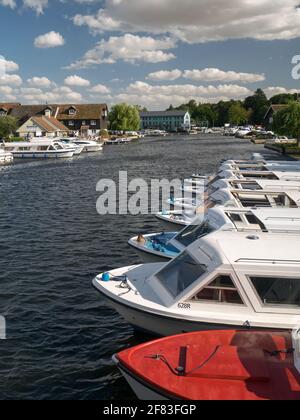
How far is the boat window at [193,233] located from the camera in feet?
53.2

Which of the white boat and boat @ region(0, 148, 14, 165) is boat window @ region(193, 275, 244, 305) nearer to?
the white boat

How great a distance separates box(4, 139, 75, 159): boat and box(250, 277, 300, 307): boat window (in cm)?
6769

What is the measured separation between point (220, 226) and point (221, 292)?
4.65m

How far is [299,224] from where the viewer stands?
52.4 ft

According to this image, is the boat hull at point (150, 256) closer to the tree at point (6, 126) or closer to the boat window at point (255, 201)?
the boat window at point (255, 201)

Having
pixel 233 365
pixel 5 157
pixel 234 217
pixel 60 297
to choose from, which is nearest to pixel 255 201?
pixel 234 217

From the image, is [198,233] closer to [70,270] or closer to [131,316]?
[131,316]

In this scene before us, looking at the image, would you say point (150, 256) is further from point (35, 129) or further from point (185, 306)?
point (35, 129)

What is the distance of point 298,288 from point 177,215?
472 inches

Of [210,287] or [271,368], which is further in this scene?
[210,287]

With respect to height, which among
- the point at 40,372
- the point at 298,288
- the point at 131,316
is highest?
the point at 298,288
